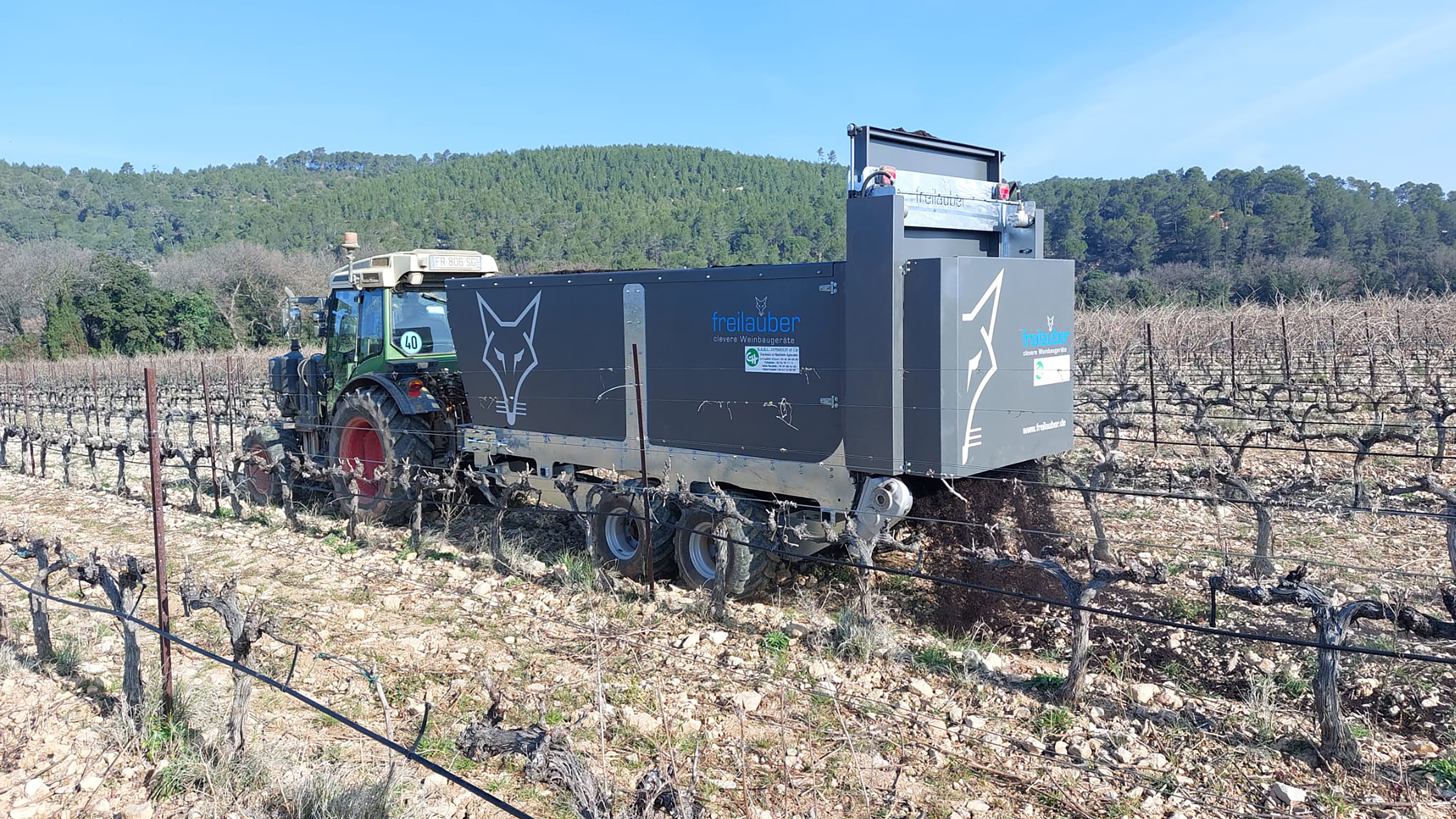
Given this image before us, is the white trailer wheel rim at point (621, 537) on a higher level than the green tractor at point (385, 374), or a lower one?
lower

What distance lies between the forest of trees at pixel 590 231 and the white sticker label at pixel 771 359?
12165 millimetres

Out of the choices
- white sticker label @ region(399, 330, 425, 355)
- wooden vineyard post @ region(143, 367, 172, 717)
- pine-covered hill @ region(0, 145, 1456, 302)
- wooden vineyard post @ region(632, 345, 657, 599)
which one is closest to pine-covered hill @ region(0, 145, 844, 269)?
pine-covered hill @ region(0, 145, 1456, 302)

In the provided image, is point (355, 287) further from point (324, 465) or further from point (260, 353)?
point (260, 353)

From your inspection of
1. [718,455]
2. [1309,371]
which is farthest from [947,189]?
[1309,371]

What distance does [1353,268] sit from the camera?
45.6 meters

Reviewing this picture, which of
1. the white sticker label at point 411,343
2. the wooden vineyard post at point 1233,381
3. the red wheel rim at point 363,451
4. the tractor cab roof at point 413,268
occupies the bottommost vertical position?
the red wheel rim at point 363,451

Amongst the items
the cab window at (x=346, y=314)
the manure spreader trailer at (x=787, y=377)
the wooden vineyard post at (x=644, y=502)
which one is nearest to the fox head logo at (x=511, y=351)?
the manure spreader trailer at (x=787, y=377)

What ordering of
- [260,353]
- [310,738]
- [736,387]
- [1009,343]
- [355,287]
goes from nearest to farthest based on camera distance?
[310,738] < [1009,343] < [736,387] < [355,287] < [260,353]

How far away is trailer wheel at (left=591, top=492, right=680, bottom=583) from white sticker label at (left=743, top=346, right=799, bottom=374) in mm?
1262

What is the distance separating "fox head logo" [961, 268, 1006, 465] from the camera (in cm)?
574

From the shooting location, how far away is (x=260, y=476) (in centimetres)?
1069

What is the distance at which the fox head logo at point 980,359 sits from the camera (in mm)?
5738

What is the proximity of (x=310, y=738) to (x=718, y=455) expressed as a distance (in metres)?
3.10

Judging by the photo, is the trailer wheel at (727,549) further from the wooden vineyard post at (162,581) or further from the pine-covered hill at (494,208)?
the pine-covered hill at (494,208)
